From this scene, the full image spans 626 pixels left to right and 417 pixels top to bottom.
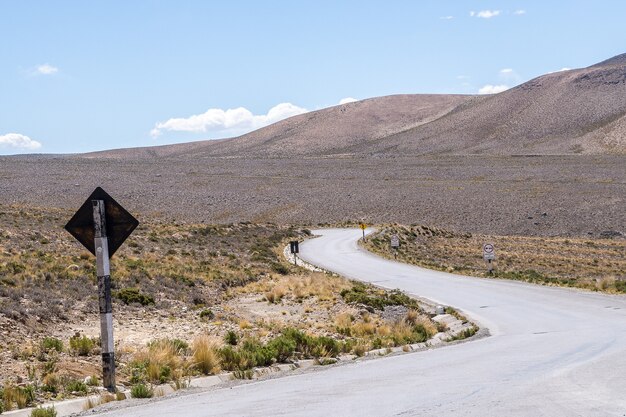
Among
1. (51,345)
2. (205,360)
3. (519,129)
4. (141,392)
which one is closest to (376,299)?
(205,360)

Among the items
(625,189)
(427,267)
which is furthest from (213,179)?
(427,267)

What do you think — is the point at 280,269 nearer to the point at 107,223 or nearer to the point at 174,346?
the point at 174,346

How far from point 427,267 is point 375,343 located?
26.1m

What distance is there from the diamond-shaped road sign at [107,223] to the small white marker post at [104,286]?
64 mm

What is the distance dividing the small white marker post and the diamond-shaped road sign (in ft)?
0.21

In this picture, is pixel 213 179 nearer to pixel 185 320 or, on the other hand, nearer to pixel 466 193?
pixel 466 193

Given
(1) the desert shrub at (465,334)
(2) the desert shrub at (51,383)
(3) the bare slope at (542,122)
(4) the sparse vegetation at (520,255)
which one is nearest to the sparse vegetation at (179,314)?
(2) the desert shrub at (51,383)

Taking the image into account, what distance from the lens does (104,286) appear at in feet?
34.0

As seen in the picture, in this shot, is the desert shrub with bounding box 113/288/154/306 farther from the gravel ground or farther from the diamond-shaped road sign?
the gravel ground

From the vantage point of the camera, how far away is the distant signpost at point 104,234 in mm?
10305

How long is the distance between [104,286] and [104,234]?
2.26 feet

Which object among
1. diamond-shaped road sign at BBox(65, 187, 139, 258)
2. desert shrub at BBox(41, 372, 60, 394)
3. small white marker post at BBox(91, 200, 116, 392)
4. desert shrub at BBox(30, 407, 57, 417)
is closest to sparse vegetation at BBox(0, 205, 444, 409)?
desert shrub at BBox(41, 372, 60, 394)

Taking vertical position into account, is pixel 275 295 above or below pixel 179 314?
below

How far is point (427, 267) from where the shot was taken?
4153 centimetres
